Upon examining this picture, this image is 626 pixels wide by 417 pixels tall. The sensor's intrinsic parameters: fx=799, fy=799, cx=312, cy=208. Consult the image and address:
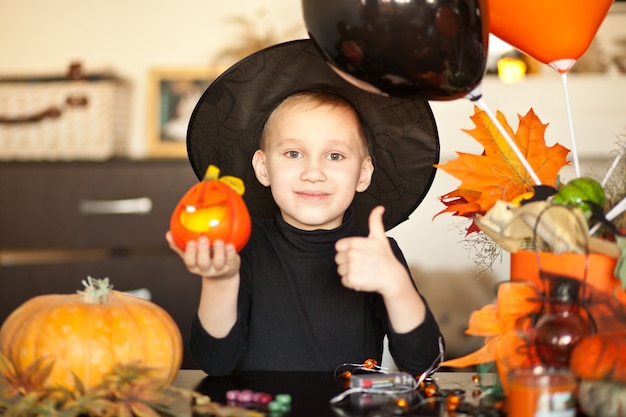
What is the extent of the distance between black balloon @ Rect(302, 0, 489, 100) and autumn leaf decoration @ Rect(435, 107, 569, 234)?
10 cm

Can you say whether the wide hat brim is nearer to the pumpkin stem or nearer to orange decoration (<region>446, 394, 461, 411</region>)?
the pumpkin stem

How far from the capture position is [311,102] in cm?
136

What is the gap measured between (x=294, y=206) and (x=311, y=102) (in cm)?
18

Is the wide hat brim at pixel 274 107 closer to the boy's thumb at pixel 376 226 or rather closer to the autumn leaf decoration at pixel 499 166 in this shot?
the autumn leaf decoration at pixel 499 166

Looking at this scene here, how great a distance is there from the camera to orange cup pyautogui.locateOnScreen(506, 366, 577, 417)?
730mm

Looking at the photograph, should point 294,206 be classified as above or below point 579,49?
below

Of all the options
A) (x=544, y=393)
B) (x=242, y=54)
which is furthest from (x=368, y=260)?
(x=242, y=54)

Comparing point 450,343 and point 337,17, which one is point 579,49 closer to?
point 337,17

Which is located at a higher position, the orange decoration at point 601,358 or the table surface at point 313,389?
the orange decoration at point 601,358

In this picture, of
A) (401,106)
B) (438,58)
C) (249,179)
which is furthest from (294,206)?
(438,58)

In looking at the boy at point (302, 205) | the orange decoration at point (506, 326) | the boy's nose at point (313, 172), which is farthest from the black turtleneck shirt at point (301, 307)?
the orange decoration at point (506, 326)

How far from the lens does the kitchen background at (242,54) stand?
3037 millimetres

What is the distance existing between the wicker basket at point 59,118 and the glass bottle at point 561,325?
250cm

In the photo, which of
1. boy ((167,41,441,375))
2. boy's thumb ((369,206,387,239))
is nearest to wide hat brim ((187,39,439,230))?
boy ((167,41,441,375))
